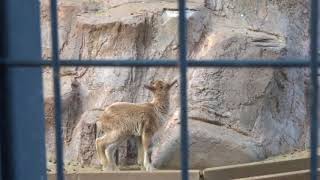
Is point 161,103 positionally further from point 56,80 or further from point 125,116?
point 56,80

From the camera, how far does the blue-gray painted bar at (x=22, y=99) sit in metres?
1.13

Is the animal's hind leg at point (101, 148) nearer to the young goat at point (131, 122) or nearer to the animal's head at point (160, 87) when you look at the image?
the young goat at point (131, 122)

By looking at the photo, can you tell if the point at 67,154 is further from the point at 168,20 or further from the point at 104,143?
the point at 168,20

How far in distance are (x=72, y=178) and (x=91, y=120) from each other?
5.31 ft

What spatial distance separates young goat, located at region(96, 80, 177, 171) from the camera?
5758 millimetres

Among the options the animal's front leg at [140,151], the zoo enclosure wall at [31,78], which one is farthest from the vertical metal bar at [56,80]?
the animal's front leg at [140,151]

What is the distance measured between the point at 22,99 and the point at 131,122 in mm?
4693

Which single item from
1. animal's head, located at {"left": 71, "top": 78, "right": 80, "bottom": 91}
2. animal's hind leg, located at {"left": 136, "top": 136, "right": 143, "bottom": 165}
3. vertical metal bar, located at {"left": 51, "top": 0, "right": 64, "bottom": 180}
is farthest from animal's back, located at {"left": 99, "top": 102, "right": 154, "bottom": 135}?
vertical metal bar, located at {"left": 51, "top": 0, "right": 64, "bottom": 180}

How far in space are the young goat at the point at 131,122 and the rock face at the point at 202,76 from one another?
15 cm

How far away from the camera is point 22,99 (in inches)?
45.6

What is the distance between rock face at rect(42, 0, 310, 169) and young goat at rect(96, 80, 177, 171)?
0.48 ft

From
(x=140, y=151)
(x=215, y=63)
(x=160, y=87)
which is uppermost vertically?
(x=215, y=63)

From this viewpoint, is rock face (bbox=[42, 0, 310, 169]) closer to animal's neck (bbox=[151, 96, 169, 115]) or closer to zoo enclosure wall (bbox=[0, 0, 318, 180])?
animal's neck (bbox=[151, 96, 169, 115])

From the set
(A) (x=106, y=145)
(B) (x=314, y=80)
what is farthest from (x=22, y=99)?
(A) (x=106, y=145)
